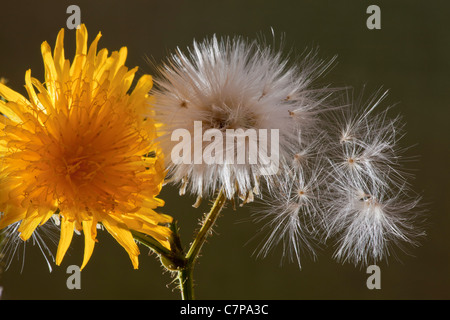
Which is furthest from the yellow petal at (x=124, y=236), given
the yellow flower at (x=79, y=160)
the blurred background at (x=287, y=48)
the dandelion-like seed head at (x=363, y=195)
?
the blurred background at (x=287, y=48)

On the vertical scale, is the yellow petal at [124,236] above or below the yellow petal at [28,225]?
below

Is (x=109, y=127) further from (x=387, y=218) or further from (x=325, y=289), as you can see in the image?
(x=325, y=289)

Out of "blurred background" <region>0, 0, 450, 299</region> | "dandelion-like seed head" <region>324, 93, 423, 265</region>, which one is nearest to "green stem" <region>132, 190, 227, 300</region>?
"dandelion-like seed head" <region>324, 93, 423, 265</region>

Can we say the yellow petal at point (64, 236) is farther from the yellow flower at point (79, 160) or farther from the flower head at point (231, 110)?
the flower head at point (231, 110)

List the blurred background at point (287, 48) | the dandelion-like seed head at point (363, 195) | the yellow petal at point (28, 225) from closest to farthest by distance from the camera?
the yellow petal at point (28, 225) < the dandelion-like seed head at point (363, 195) < the blurred background at point (287, 48)

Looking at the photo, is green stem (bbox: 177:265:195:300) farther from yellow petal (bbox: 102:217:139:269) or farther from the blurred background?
the blurred background

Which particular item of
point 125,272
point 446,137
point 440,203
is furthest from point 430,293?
point 125,272
